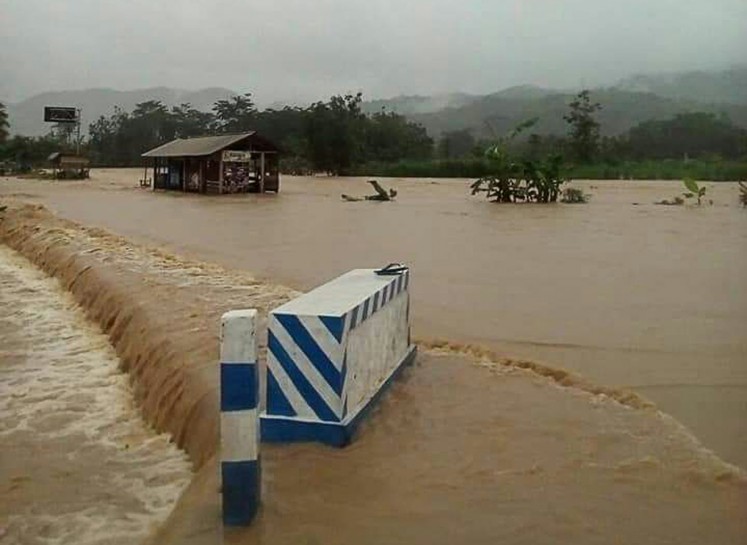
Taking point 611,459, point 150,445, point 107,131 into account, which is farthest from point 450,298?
point 107,131

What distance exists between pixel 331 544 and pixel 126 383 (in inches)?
180

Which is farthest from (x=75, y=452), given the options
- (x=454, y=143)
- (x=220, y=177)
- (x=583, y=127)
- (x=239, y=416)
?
(x=454, y=143)

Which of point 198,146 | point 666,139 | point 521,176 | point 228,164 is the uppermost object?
point 666,139

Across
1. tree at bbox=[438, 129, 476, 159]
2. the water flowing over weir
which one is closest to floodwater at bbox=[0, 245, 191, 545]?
the water flowing over weir

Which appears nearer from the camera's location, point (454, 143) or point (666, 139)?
point (666, 139)

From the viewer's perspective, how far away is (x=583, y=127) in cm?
5828

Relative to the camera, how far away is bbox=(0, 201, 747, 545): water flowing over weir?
380cm

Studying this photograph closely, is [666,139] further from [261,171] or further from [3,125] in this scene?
[3,125]

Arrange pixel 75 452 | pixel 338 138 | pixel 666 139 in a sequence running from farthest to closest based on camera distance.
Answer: pixel 338 138, pixel 666 139, pixel 75 452

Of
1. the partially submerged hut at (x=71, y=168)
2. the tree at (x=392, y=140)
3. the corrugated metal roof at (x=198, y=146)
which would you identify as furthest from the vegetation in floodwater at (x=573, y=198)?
the tree at (x=392, y=140)

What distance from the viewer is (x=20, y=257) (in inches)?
714

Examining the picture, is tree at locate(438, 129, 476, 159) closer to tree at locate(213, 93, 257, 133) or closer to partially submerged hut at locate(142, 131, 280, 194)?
tree at locate(213, 93, 257, 133)

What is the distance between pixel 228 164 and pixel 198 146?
3.10 m

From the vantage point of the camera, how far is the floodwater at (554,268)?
6992 millimetres
